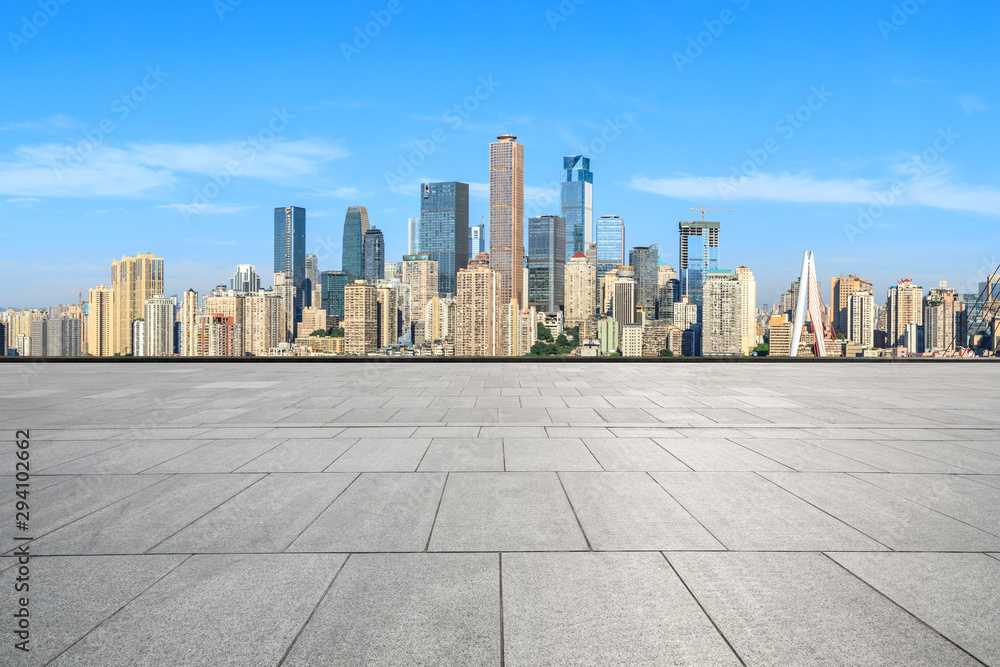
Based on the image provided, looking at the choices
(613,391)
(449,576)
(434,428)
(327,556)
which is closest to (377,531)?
(327,556)

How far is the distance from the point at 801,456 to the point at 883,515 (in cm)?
245

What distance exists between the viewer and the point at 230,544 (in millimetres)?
4664

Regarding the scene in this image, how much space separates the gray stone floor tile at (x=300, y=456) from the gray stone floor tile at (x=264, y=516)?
40cm

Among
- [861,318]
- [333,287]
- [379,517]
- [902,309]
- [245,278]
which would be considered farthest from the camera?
[333,287]

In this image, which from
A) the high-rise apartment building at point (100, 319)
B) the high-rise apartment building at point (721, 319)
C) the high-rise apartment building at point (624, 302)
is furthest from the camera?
the high-rise apartment building at point (624, 302)

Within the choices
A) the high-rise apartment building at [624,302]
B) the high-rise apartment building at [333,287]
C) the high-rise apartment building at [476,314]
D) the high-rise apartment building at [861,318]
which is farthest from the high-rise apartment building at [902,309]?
the high-rise apartment building at [333,287]

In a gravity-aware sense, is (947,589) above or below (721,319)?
below

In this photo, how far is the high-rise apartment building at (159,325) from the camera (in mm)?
45531

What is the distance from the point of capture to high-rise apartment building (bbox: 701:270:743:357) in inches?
2495

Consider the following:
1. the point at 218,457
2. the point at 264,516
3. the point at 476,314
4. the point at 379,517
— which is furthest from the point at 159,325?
the point at 379,517

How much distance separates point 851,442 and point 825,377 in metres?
12.4

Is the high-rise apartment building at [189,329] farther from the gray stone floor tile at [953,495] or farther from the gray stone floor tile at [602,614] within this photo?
the gray stone floor tile at [953,495]

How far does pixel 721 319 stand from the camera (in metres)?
68.1

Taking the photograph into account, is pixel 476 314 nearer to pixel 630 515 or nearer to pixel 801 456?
pixel 801 456
